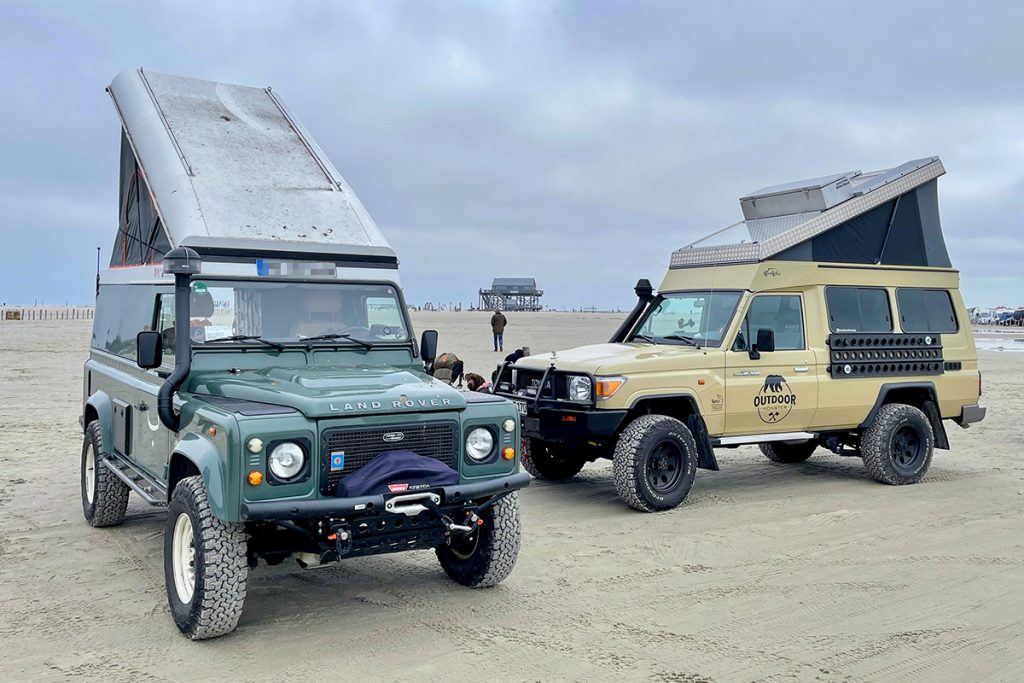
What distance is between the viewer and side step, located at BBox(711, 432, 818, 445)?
31.0 ft

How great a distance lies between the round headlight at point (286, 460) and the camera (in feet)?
16.9

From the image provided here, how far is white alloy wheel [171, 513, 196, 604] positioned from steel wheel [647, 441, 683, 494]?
458cm

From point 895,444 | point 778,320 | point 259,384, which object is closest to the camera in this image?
point 259,384

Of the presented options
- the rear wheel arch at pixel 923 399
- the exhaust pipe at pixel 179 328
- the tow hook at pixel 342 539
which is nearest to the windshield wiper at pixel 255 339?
the exhaust pipe at pixel 179 328

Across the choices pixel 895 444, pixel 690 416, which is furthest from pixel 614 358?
pixel 895 444

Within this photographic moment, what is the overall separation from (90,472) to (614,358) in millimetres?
4908

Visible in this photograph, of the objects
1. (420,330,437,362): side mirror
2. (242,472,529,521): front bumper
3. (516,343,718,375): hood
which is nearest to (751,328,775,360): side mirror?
(516,343,718,375): hood

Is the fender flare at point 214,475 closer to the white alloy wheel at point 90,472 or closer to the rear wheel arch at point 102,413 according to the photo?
the rear wheel arch at point 102,413

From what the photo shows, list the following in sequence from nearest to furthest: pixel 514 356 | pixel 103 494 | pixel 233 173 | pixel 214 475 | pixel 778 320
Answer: pixel 214 475, pixel 233 173, pixel 103 494, pixel 778 320, pixel 514 356

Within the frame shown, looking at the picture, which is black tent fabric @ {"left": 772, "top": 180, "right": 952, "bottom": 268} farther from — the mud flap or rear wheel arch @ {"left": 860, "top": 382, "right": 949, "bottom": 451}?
the mud flap

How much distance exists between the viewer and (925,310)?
435 inches

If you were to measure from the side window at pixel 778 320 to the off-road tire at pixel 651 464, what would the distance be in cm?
138

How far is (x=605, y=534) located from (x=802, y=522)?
1.95 m

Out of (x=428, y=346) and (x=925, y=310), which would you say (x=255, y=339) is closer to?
(x=428, y=346)
